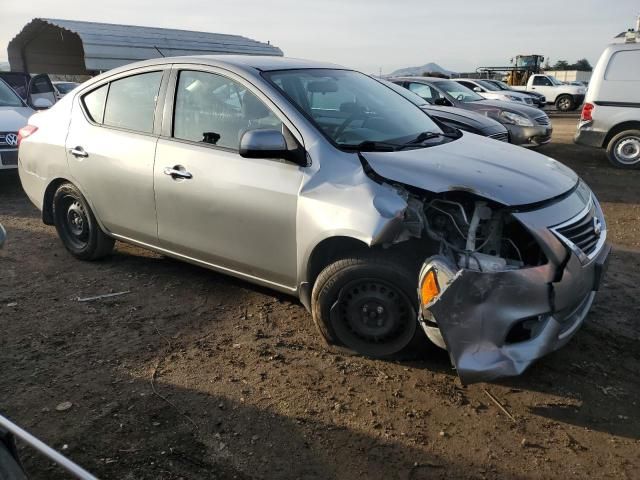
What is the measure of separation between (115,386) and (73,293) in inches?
61.7

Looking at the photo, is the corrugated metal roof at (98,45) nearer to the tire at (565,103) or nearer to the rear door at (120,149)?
the tire at (565,103)

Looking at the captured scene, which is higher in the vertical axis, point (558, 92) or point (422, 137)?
point (422, 137)

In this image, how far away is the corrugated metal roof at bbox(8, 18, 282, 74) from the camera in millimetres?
Result: 20750

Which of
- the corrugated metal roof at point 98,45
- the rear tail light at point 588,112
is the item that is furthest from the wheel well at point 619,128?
the corrugated metal roof at point 98,45

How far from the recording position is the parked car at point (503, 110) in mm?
10320

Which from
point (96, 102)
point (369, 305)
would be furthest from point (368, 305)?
point (96, 102)

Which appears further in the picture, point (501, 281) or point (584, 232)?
point (584, 232)

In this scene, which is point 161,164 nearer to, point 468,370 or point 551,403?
point 468,370

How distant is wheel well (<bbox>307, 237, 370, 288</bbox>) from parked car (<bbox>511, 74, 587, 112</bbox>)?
24.5 metres

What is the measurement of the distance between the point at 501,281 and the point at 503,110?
8.83 m

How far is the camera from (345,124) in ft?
11.8

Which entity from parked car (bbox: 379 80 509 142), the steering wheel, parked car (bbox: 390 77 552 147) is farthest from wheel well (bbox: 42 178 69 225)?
parked car (bbox: 390 77 552 147)

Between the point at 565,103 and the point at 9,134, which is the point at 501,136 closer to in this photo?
the point at 9,134

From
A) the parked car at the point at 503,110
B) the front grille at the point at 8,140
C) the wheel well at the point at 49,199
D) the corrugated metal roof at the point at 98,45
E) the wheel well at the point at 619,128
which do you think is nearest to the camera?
the wheel well at the point at 49,199
